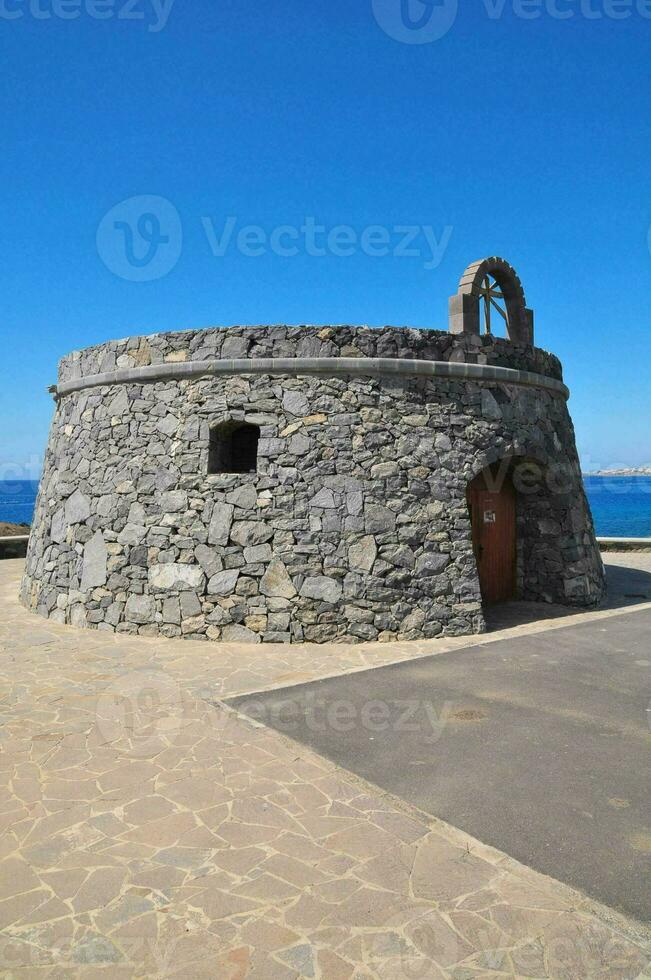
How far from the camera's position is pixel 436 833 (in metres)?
4.26

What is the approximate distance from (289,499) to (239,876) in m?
6.25

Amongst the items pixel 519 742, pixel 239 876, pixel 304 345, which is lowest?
pixel 239 876

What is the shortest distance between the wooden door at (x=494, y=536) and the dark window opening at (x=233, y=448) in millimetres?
4031

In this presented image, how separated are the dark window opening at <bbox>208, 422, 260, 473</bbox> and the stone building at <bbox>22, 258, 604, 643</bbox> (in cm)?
5

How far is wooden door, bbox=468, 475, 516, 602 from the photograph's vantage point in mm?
11523

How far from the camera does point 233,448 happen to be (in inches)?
455

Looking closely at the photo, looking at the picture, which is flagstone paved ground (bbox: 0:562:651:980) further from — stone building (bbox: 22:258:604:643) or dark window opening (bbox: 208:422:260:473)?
dark window opening (bbox: 208:422:260:473)

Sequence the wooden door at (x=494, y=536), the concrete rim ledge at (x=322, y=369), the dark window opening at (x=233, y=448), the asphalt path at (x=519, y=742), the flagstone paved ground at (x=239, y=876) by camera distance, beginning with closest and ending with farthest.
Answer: the flagstone paved ground at (x=239, y=876)
the asphalt path at (x=519, y=742)
the concrete rim ledge at (x=322, y=369)
the dark window opening at (x=233, y=448)
the wooden door at (x=494, y=536)

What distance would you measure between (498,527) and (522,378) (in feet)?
9.01

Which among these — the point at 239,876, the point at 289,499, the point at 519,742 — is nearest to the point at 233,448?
the point at 289,499

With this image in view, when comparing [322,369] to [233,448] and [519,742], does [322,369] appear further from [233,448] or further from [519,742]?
[519,742]

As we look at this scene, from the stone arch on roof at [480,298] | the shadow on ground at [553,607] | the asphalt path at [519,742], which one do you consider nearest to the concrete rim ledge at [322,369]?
Answer: the stone arch on roof at [480,298]

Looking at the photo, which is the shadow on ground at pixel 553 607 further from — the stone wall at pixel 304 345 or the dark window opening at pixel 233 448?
the dark window opening at pixel 233 448

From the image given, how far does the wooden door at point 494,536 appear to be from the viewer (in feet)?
37.8
